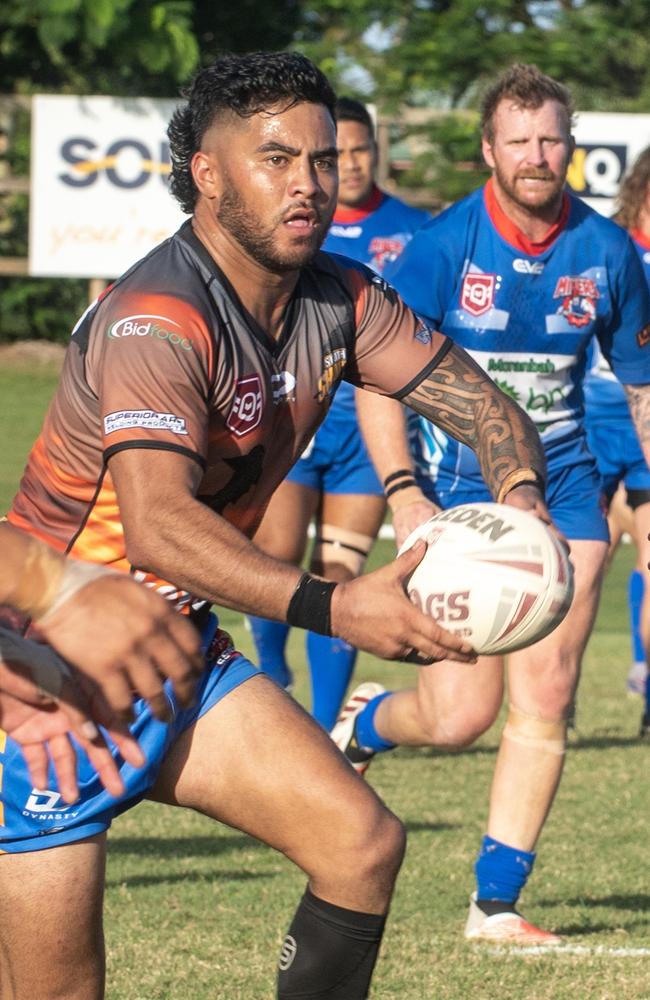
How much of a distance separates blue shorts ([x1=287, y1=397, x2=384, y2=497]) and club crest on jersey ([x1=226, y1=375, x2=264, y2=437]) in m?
4.14

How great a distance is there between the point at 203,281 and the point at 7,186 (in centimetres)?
1637

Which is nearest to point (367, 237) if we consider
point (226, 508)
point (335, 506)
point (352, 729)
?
point (335, 506)

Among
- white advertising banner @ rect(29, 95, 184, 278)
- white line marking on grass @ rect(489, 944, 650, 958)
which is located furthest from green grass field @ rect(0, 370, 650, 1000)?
white advertising banner @ rect(29, 95, 184, 278)

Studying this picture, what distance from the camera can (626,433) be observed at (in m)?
8.05

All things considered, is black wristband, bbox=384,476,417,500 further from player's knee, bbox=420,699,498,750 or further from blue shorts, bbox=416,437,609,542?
player's knee, bbox=420,699,498,750

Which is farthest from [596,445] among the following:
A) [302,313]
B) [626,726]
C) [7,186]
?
[7,186]

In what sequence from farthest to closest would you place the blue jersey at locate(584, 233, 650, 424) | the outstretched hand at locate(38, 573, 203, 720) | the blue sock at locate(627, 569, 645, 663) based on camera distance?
the blue sock at locate(627, 569, 645, 663), the blue jersey at locate(584, 233, 650, 424), the outstretched hand at locate(38, 573, 203, 720)

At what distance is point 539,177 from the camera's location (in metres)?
5.61

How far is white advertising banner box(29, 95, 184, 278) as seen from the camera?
18.7 metres

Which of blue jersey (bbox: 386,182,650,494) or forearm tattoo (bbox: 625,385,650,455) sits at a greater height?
blue jersey (bbox: 386,182,650,494)

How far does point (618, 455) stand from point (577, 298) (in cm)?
240

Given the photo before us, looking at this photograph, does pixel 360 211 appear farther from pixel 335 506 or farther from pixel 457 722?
pixel 457 722

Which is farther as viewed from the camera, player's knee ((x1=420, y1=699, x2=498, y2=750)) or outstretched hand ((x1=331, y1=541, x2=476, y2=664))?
player's knee ((x1=420, y1=699, x2=498, y2=750))

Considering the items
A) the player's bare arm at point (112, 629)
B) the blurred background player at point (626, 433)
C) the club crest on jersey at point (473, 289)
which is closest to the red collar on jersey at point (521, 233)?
the club crest on jersey at point (473, 289)
